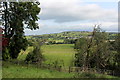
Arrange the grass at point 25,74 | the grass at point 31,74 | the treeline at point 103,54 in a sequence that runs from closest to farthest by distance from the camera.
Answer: the grass at point 25,74
the grass at point 31,74
the treeline at point 103,54

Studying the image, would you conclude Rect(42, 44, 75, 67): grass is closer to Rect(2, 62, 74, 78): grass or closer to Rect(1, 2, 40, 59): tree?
Rect(1, 2, 40, 59): tree

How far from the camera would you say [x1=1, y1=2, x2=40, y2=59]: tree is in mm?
31078

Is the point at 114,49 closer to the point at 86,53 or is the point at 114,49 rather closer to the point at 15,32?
the point at 86,53

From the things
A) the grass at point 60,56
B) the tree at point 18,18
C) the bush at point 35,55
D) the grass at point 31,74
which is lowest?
the grass at point 60,56

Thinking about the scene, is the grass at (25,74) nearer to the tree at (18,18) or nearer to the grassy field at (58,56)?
the tree at (18,18)

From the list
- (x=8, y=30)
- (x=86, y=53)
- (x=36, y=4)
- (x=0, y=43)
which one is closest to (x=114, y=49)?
(x=86, y=53)

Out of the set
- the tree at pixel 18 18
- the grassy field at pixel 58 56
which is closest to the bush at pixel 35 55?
the grassy field at pixel 58 56

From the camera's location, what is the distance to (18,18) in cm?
3138

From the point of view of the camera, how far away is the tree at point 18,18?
1224 inches

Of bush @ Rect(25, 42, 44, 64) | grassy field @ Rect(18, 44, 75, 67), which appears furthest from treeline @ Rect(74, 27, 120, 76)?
grassy field @ Rect(18, 44, 75, 67)

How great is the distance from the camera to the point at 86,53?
40156 millimetres

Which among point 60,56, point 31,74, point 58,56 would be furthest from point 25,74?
point 60,56

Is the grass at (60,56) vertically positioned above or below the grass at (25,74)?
below

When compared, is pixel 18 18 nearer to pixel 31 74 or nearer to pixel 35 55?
pixel 31 74
